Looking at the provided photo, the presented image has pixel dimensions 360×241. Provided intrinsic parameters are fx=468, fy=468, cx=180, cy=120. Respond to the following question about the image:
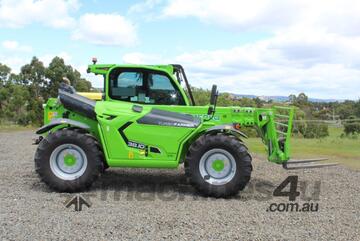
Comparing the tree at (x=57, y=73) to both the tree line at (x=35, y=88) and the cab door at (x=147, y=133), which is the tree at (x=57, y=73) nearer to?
the tree line at (x=35, y=88)

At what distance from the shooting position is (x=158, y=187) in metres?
8.85

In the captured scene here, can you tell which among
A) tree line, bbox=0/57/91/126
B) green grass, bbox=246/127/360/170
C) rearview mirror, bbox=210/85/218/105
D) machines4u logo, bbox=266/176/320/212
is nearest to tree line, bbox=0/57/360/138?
tree line, bbox=0/57/91/126

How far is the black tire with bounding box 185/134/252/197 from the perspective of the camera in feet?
25.8

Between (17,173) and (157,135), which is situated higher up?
(157,135)

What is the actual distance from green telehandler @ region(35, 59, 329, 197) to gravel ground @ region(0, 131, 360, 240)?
391mm

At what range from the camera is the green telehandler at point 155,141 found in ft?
26.0

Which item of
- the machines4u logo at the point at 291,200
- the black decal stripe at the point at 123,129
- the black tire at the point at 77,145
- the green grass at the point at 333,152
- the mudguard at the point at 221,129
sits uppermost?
the mudguard at the point at 221,129

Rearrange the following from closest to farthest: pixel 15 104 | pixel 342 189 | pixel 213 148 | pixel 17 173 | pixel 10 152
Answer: pixel 213 148
pixel 342 189
pixel 17 173
pixel 10 152
pixel 15 104

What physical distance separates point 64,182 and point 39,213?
1.64m

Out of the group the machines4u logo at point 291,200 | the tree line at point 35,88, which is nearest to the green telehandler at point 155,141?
the machines4u logo at point 291,200

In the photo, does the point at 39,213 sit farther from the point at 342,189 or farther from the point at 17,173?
the point at 342,189

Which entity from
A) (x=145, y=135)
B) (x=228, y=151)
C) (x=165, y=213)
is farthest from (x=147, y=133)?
(x=165, y=213)

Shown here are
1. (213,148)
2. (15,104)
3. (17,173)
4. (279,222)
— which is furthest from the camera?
(15,104)

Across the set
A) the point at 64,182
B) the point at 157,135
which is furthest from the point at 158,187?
the point at 64,182
